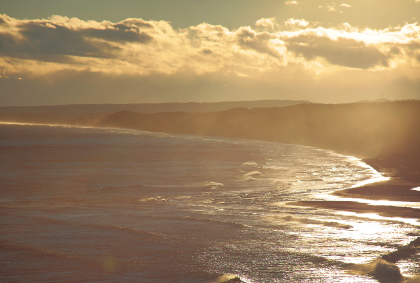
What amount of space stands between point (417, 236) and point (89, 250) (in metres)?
8.92

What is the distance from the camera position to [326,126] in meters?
77.8

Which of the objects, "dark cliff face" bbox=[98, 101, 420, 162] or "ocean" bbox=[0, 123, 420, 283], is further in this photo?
"dark cliff face" bbox=[98, 101, 420, 162]

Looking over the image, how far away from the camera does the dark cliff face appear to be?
153 feet

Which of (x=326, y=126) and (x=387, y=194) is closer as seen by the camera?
(x=387, y=194)

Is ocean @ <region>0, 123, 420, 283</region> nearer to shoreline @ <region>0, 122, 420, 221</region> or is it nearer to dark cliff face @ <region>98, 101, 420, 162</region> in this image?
shoreline @ <region>0, 122, 420, 221</region>

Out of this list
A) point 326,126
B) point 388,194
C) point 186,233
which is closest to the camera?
point 186,233

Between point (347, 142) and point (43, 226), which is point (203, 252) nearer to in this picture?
point (43, 226)

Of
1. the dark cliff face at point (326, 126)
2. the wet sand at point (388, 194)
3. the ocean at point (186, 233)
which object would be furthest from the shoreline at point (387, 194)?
the dark cliff face at point (326, 126)

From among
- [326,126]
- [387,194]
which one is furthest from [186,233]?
[326,126]

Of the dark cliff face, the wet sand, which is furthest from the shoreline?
the dark cliff face

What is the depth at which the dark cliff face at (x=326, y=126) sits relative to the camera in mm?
→ 46750

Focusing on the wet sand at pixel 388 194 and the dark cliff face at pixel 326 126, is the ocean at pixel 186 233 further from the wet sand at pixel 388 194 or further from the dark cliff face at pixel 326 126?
the dark cliff face at pixel 326 126

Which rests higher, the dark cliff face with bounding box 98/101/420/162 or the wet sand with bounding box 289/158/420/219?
the dark cliff face with bounding box 98/101/420/162

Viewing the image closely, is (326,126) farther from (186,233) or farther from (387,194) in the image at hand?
(186,233)
